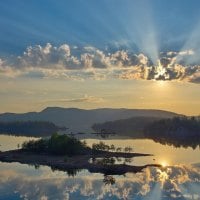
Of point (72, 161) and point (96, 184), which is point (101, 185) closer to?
point (96, 184)

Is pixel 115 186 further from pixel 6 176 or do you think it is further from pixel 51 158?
pixel 51 158

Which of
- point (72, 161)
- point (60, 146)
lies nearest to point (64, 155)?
point (60, 146)

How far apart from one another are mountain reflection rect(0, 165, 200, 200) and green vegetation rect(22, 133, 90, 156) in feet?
74.6

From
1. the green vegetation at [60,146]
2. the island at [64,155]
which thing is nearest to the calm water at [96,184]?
the island at [64,155]

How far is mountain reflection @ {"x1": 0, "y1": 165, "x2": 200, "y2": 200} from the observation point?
62156 millimetres

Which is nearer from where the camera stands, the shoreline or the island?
the shoreline

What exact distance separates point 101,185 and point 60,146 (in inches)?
1651

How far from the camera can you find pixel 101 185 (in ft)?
230

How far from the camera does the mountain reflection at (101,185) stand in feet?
204

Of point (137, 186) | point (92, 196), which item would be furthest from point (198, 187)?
point (92, 196)

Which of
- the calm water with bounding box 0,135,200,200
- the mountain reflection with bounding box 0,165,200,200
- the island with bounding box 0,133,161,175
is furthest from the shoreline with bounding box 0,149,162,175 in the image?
the mountain reflection with bounding box 0,165,200,200

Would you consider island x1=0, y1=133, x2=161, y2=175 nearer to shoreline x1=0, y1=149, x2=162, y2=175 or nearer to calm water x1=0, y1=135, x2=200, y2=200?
shoreline x1=0, y1=149, x2=162, y2=175

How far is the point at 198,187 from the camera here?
2640 inches

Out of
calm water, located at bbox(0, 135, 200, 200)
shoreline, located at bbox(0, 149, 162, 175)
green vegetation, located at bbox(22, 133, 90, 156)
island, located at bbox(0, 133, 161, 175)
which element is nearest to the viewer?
calm water, located at bbox(0, 135, 200, 200)
